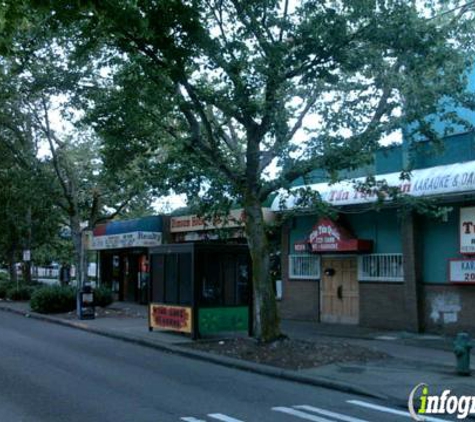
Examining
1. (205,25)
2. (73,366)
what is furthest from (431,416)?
(205,25)

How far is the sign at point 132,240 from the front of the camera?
27625 mm

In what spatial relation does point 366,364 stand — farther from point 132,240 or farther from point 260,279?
point 132,240

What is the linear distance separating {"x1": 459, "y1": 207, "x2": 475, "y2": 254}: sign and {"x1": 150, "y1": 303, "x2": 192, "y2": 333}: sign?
701 centimetres

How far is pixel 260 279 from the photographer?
15008mm

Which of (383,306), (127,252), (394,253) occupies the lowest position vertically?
(383,306)

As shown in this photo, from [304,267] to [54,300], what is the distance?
935 cm

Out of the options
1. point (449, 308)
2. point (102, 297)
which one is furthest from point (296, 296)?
point (102, 297)

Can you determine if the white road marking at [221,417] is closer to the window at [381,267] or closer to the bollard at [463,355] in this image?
the bollard at [463,355]

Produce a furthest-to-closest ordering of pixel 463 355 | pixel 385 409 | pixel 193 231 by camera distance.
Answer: pixel 193 231 → pixel 463 355 → pixel 385 409

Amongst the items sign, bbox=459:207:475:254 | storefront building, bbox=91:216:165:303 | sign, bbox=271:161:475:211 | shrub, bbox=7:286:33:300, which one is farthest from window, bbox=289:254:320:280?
shrub, bbox=7:286:33:300

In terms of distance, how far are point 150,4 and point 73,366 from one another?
666cm

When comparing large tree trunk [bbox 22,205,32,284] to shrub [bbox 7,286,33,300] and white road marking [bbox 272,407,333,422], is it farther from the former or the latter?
white road marking [bbox 272,407,333,422]

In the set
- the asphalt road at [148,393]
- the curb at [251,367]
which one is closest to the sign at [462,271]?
the curb at [251,367]

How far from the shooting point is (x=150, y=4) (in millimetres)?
11648
